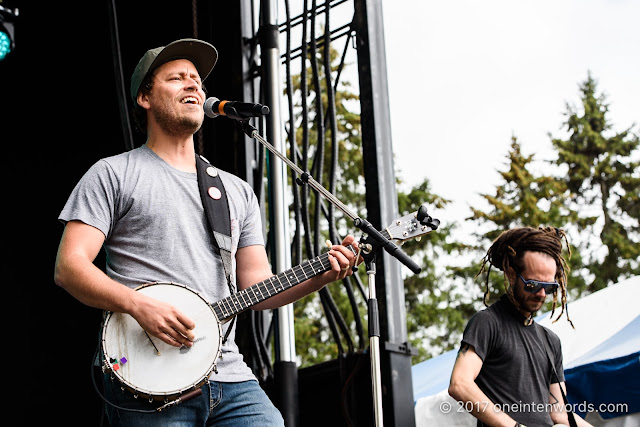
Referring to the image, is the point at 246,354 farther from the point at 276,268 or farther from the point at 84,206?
the point at 84,206

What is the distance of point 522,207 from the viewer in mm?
18609

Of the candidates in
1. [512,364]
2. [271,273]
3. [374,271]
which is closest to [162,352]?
[271,273]

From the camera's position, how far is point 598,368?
13.4ft

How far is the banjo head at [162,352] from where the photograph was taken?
86.7 inches

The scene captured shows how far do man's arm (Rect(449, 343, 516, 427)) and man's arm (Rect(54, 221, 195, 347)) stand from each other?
1275mm

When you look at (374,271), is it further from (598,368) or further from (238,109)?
(598,368)

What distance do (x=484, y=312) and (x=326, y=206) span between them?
1.14 metres

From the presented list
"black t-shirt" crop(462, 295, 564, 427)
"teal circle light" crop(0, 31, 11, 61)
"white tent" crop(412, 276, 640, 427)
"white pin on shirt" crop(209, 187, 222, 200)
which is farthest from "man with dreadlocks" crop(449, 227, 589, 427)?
"teal circle light" crop(0, 31, 11, 61)

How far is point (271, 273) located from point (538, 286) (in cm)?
130

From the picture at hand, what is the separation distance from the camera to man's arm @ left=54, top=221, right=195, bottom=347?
2195 millimetres

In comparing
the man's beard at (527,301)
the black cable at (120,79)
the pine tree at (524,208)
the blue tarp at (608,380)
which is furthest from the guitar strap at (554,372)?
the pine tree at (524,208)

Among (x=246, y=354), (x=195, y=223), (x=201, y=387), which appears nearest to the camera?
(x=201, y=387)

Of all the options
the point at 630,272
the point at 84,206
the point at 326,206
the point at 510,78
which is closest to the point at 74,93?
the point at 326,206

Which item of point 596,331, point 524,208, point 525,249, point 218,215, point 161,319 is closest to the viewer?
point 161,319
